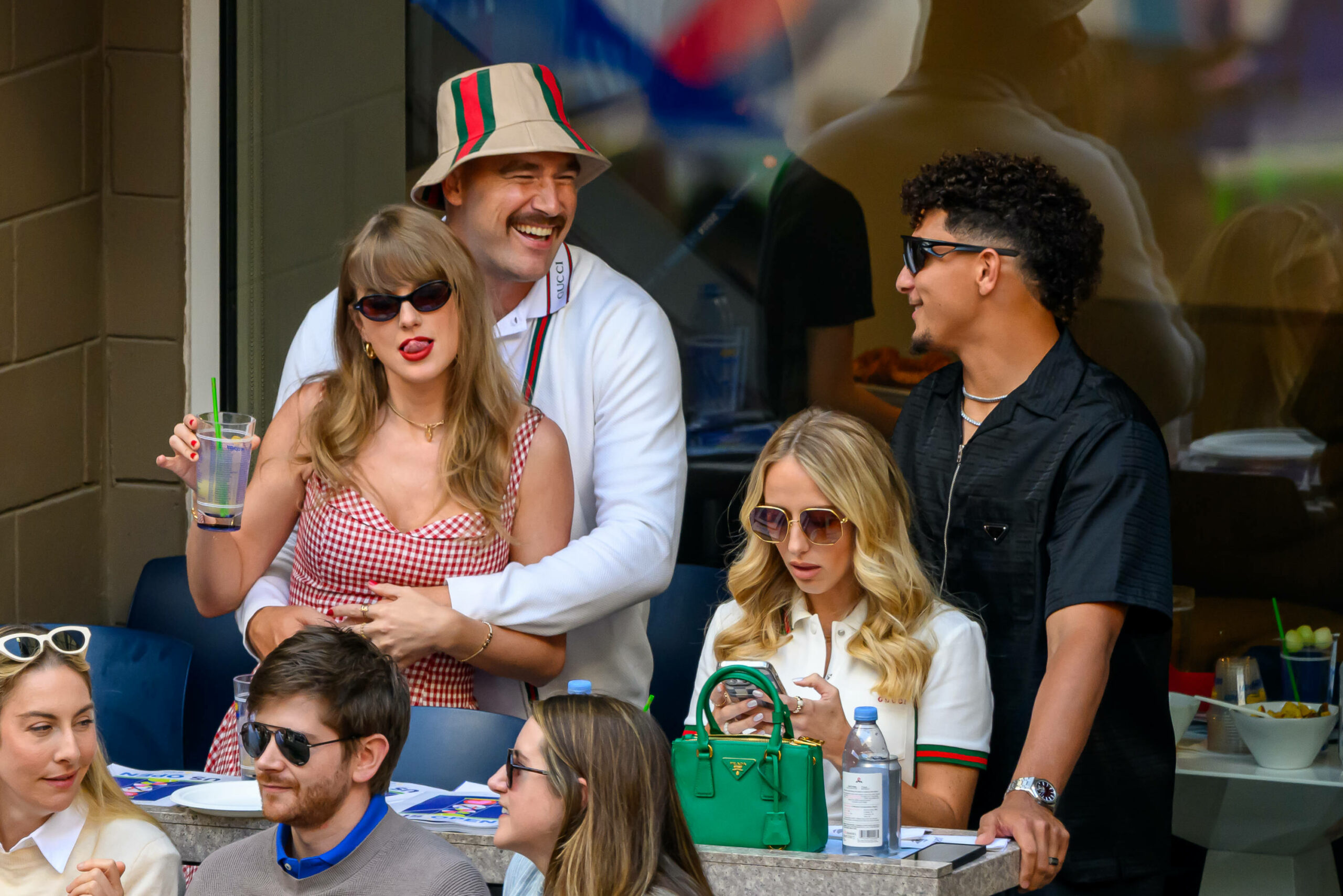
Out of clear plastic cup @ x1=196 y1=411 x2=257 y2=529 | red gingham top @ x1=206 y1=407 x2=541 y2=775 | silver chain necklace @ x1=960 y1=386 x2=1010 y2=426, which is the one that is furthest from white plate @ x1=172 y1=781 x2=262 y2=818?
silver chain necklace @ x1=960 y1=386 x2=1010 y2=426

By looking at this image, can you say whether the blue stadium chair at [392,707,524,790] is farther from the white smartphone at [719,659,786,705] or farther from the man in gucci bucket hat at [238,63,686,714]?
the white smartphone at [719,659,786,705]

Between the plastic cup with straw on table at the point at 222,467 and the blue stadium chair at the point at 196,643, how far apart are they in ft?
4.61

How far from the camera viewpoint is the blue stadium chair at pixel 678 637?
4.01 meters

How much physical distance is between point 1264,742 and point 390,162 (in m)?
2.90

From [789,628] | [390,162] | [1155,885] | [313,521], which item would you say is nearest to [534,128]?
[313,521]

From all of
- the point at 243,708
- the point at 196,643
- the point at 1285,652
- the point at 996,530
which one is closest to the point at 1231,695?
the point at 1285,652

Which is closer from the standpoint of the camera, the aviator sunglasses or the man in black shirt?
the man in black shirt

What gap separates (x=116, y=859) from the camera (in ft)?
8.39

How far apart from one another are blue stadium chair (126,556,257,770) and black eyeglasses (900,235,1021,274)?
2.06 metres

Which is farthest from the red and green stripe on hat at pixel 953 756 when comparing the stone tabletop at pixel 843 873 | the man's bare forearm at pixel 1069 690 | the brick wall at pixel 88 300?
the brick wall at pixel 88 300

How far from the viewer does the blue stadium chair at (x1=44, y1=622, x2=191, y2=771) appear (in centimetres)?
371

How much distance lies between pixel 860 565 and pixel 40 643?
138 cm

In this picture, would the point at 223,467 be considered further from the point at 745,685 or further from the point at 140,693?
the point at 140,693

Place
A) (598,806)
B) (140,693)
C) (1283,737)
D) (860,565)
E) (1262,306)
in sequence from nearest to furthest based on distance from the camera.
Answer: (598,806), (860,565), (1283,737), (140,693), (1262,306)
